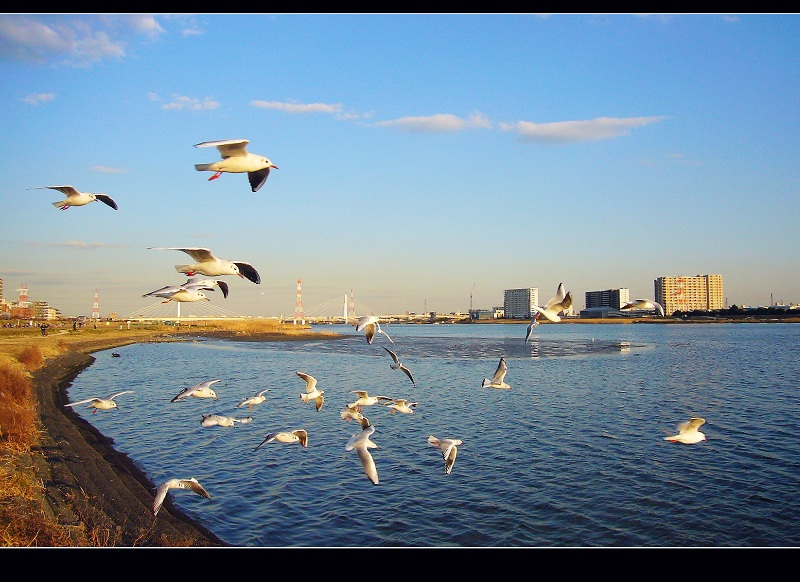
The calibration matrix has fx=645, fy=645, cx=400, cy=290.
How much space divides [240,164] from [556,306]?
3.72 m

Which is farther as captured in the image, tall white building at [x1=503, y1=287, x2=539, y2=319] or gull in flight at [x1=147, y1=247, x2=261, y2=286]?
tall white building at [x1=503, y1=287, x2=539, y2=319]

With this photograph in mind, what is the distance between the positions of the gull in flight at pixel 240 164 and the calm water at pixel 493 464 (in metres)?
6.41

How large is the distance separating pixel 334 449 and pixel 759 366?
31.2 meters

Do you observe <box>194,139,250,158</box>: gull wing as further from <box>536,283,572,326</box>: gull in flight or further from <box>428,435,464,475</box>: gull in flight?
<box>428,435,464,475</box>: gull in flight

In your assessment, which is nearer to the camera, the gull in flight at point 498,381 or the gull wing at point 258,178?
the gull wing at point 258,178

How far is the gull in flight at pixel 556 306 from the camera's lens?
7.00 m

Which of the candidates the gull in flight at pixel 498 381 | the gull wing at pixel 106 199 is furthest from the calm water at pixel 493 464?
the gull wing at pixel 106 199

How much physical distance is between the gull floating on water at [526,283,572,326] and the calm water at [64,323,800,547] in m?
5.14

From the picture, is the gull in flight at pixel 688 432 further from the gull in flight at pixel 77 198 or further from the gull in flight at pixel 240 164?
the gull in flight at pixel 77 198

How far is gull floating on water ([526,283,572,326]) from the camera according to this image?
7.00m

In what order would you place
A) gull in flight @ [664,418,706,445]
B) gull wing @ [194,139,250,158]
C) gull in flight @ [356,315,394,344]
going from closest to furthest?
1. gull wing @ [194,139,250,158]
2. gull in flight @ [356,315,394,344]
3. gull in flight @ [664,418,706,445]

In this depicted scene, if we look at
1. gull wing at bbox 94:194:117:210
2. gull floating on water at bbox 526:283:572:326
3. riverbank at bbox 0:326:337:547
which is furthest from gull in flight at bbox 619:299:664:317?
riverbank at bbox 0:326:337:547

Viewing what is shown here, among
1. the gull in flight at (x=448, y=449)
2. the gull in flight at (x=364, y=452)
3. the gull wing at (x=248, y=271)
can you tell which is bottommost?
the gull in flight at (x=448, y=449)
